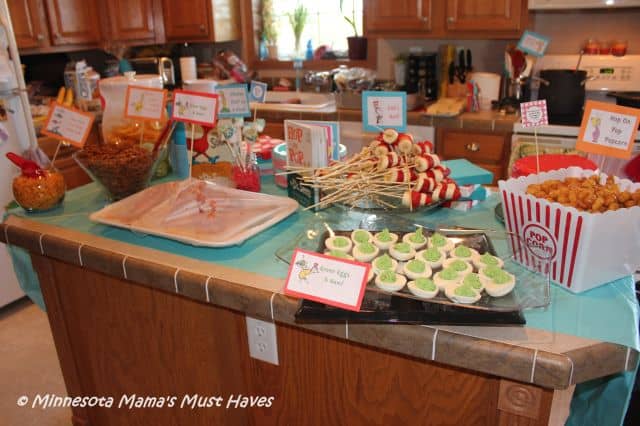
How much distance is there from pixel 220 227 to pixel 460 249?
561 mm

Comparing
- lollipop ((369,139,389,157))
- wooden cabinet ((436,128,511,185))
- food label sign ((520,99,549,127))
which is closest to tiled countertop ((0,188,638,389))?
lollipop ((369,139,389,157))

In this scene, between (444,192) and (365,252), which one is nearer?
(365,252)

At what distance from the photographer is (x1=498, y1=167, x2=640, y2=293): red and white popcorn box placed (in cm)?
92

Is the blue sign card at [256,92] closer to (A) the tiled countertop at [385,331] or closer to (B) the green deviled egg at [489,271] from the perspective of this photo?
(A) the tiled countertop at [385,331]

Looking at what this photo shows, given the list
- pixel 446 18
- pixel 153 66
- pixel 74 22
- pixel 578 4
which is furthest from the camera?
pixel 153 66

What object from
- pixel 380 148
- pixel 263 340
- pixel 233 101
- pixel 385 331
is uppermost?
pixel 233 101

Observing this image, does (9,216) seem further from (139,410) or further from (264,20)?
(264,20)

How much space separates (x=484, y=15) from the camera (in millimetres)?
2912

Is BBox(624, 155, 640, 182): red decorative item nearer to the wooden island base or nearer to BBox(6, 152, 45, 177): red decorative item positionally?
the wooden island base

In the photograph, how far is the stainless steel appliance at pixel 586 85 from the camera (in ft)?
8.71

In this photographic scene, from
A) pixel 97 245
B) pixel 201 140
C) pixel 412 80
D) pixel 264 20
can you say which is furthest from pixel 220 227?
pixel 264 20

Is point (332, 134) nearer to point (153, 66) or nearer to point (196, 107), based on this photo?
point (196, 107)

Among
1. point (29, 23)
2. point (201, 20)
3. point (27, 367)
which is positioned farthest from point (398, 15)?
point (27, 367)

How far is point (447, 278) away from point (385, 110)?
0.70 m
